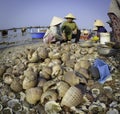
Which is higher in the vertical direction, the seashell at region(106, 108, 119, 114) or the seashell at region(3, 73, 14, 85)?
the seashell at region(3, 73, 14, 85)

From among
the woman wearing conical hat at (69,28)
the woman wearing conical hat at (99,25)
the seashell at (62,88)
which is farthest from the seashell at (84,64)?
the woman wearing conical hat at (99,25)

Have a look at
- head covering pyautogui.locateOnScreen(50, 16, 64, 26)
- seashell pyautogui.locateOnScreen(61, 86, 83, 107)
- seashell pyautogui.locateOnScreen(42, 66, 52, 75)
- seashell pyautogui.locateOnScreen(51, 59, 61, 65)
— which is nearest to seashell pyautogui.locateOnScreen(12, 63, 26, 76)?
seashell pyautogui.locateOnScreen(42, 66, 52, 75)

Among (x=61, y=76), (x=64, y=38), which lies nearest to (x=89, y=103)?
(x=61, y=76)

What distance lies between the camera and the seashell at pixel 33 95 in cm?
472

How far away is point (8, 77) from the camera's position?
5609mm

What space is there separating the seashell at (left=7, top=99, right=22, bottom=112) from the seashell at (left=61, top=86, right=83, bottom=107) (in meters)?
0.77

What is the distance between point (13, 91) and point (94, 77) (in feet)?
5.53

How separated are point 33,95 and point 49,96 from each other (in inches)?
12.7

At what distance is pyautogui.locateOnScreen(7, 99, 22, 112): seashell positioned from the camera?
4.55 m

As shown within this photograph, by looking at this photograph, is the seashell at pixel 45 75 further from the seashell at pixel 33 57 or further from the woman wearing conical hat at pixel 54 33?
the woman wearing conical hat at pixel 54 33

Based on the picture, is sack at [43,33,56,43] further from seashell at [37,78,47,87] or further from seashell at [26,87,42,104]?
seashell at [26,87,42,104]

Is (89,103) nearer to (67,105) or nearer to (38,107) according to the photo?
(67,105)

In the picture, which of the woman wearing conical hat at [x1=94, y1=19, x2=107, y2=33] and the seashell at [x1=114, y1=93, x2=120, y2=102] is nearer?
the seashell at [x1=114, y1=93, x2=120, y2=102]

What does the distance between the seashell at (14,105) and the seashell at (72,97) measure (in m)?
0.77
